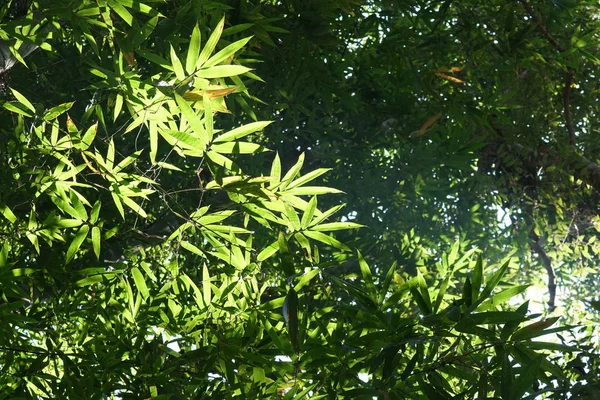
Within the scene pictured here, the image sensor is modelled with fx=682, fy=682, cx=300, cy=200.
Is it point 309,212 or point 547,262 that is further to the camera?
point 547,262

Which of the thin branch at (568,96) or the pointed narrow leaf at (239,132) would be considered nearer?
the pointed narrow leaf at (239,132)

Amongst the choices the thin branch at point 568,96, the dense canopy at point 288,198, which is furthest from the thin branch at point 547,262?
the thin branch at point 568,96

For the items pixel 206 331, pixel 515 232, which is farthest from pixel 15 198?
pixel 515 232

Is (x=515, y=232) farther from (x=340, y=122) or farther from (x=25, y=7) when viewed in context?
(x=25, y=7)

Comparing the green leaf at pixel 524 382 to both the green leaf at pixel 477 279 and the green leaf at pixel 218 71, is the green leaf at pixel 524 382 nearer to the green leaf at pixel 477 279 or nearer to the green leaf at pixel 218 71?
the green leaf at pixel 477 279

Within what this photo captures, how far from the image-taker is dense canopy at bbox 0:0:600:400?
141cm

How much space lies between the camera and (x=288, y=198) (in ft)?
5.07

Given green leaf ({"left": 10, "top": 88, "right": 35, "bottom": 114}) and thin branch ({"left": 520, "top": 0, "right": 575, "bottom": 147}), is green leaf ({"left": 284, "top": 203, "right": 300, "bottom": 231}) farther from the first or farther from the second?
thin branch ({"left": 520, "top": 0, "right": 575, "bottom": 147})

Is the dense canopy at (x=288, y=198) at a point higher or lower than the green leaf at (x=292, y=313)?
higher

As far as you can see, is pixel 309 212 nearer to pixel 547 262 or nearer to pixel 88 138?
pixel 88 138

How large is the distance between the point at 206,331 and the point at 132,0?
81 centimetres

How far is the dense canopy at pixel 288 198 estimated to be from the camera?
4.63ft

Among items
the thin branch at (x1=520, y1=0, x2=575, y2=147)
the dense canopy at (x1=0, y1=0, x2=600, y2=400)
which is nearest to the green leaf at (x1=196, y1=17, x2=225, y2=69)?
the dense canopy at (x1=0, y1=0, x2=600, y2=400)

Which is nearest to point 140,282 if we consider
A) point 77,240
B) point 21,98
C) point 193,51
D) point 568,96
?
point 77,240
